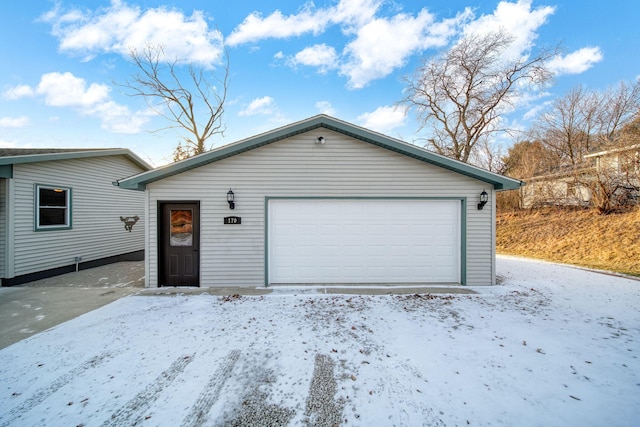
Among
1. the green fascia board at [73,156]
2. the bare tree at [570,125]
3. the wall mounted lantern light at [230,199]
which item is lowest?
the wall mounted lantern light at [230,199]

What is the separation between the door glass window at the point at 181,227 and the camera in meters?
6.28

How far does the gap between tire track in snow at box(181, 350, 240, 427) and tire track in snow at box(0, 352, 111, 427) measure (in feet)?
5.16

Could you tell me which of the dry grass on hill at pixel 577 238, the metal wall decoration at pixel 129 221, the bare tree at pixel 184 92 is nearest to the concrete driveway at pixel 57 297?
the metal wall decoration at pixel 129 221

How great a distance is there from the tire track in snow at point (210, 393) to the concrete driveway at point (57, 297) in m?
3.29

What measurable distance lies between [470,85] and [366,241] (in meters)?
17.8

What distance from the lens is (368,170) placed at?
634cm

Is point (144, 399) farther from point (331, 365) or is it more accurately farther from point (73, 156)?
point (73, 156)

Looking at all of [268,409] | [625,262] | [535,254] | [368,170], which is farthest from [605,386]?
[535,254]

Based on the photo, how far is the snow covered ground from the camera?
7.72 feet

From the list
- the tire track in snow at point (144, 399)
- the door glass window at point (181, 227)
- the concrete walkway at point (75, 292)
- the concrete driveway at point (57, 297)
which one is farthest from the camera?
the door glass window at point (181, 227)

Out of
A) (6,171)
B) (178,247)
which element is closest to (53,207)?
(6,171)

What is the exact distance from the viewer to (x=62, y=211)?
780 cm

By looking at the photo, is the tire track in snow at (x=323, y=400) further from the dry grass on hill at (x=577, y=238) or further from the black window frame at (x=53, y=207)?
the dry grass on hill at (x=577, y=238)

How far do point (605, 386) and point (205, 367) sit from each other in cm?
454
